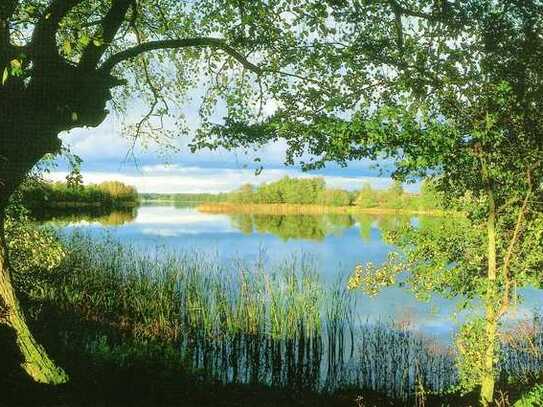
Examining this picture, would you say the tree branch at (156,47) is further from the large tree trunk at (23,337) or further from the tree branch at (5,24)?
the large tree trunk at (23,337)

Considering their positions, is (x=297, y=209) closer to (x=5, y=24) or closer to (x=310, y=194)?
(x=310, y=194)

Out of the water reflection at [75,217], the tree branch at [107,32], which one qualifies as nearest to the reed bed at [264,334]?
the tree branch at [107,32]

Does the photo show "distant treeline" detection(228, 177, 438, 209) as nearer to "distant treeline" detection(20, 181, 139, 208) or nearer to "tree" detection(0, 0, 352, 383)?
"distant treeline" detection(20, 181, 139, 208)

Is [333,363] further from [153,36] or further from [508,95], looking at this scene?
[153,36]

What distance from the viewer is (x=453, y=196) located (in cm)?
719

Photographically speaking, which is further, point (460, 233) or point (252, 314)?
point (252, 314)

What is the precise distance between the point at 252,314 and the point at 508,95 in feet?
19.7

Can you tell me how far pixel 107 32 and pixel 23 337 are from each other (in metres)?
4.10

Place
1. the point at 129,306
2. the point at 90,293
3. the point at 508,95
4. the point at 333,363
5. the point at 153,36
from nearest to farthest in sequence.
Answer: the point at 508,95 < the point at 333,363 < the point at 153,36 < the point at 129,306 < the point at 90,293

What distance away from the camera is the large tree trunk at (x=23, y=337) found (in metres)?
6.44

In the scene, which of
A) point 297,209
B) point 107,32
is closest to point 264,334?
point 107,32

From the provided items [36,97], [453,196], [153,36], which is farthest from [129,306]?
[453,196]

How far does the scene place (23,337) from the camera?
21.5 ft

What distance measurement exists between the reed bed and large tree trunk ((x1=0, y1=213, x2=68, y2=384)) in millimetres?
1169
